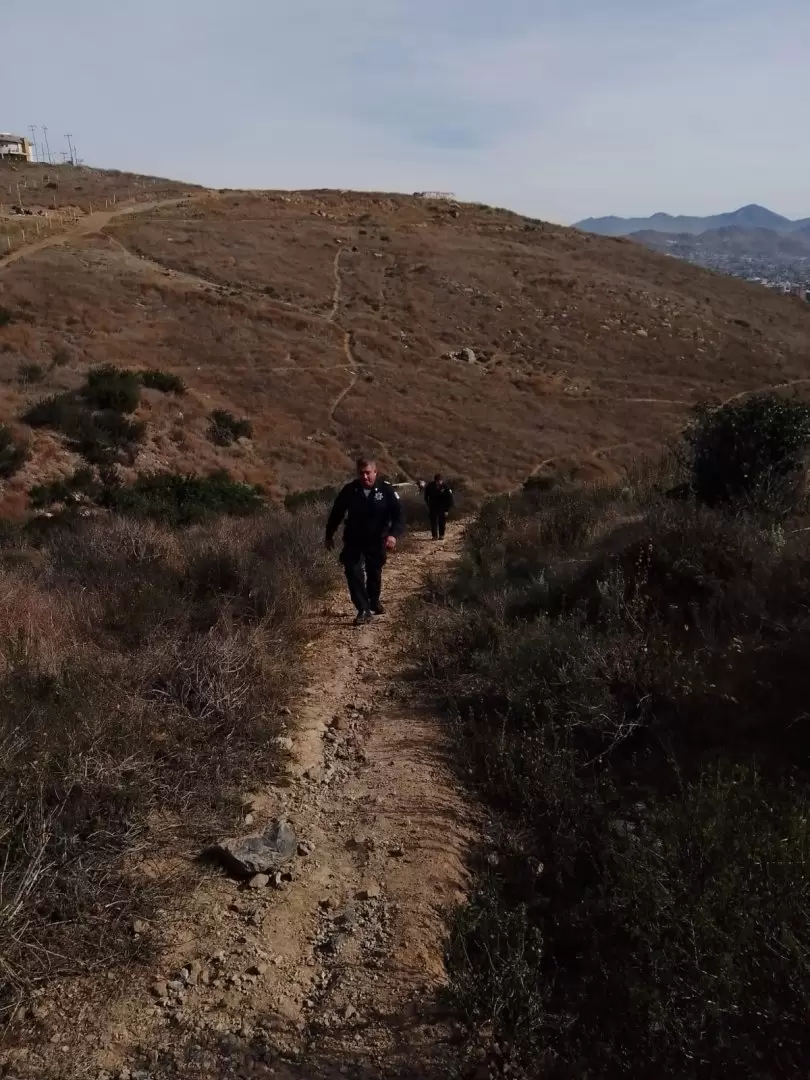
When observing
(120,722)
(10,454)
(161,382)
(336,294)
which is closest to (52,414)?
(10,454)

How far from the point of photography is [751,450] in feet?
20.7

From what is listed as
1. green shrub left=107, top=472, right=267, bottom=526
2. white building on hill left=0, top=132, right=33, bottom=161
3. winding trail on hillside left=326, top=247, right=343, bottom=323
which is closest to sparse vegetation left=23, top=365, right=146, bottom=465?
green shrub left=107, top=472, right=267, bottom=526

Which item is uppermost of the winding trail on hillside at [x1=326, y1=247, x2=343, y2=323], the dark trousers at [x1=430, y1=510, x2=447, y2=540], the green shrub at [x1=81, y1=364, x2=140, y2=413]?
the winding trail on hillside at [x1=326, y1=247, x2=343, y2=323]

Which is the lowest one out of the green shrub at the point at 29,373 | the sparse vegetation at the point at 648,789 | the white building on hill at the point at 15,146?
the sparse vegetation at the point at 648,789

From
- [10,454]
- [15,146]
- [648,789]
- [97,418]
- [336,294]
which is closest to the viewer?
[648,789]

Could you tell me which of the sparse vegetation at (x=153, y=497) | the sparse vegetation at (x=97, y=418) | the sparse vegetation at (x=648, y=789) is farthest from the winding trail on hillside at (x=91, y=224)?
the sparse vegetation at (x=648, y=789)

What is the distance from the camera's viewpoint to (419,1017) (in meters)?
2.47

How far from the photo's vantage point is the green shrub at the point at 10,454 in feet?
48.9

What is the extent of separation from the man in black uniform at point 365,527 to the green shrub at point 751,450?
2776mm

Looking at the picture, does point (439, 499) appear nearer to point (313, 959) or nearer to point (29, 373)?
point (313, 959)

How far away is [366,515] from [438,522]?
5293 mm

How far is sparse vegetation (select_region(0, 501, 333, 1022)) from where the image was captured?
2.65 meters

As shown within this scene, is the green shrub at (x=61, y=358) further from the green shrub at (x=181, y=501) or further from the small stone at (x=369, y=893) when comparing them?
the small stone at (x=369, y=893)

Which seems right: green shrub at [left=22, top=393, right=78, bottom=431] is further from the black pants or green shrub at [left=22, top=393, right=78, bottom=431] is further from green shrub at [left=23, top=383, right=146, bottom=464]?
the black pants
